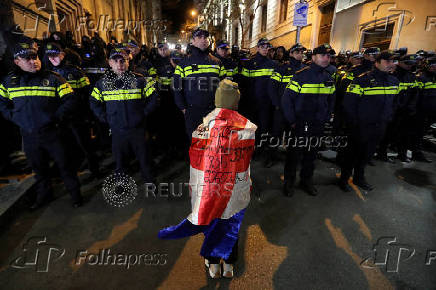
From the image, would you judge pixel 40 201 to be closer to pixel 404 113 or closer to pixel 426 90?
pixel 404 113

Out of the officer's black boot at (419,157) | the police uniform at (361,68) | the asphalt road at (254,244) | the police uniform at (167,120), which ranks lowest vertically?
the asphalt road at (254,244)

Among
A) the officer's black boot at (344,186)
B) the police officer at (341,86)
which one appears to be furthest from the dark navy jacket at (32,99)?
the police officer at (341,86)

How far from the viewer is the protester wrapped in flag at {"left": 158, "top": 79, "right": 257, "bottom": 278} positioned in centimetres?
179

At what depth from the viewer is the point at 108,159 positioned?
5.54m

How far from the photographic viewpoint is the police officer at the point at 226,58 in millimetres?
5312

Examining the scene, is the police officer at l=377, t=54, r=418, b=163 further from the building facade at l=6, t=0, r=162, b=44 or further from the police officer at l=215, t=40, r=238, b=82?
the building facade at l=6, t=0, r=162, b=44

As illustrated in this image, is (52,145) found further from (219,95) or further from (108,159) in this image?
(219,95)

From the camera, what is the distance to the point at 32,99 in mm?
3072

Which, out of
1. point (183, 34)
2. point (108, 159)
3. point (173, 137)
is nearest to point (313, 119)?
point (173, 137)

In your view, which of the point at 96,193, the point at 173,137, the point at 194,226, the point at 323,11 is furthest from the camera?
the point at 323,11

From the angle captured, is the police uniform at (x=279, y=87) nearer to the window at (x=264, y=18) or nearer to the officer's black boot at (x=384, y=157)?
the officer's black boot at (x=384, y=157)

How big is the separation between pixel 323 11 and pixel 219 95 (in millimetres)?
14215

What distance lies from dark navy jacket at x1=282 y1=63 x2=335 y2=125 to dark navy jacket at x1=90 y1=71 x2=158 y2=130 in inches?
86.8

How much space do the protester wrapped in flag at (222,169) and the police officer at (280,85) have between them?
332cm
